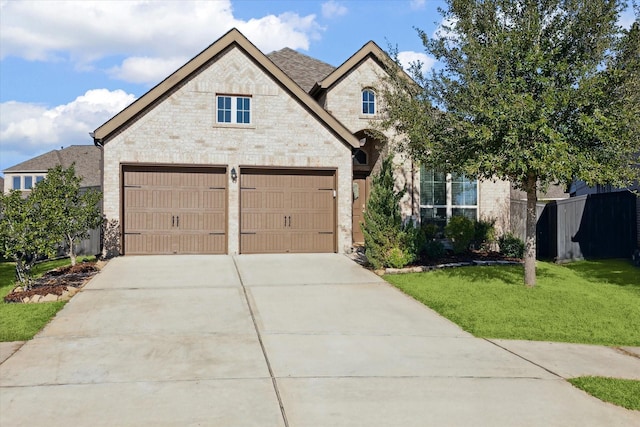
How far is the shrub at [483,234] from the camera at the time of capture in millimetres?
17922

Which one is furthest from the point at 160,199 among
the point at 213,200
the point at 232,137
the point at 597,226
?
the point at 597,226

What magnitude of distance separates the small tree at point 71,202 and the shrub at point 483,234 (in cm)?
1161

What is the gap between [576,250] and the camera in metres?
17.6

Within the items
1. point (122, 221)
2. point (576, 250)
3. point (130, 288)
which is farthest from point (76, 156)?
point (576, 250)

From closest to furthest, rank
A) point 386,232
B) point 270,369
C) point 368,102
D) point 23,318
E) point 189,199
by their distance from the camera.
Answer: point 270,369, point 23,318, point 386,232, point 189,199, point 368,102

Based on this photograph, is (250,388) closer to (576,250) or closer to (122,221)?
(122,221)

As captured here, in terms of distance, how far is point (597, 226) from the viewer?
17734 mm

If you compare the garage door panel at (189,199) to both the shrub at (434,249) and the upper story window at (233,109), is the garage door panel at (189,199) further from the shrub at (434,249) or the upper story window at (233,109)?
the shrub at (434,249)

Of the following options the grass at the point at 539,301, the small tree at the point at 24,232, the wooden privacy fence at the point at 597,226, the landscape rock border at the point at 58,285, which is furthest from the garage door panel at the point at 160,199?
the wooden privacy fence at the point at 597,226

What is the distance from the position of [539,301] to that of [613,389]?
491 cm

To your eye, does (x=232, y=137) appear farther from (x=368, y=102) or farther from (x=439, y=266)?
(x=439, y=266)

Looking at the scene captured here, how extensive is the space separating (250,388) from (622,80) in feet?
30.7

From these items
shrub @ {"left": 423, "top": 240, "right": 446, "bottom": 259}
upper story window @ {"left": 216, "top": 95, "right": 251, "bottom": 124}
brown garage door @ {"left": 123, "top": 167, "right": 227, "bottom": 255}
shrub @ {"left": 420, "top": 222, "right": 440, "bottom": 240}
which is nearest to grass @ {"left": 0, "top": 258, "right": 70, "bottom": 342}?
brown garage door @ {"left": 123, "top": 167, "right": 227, "bottom": 255}

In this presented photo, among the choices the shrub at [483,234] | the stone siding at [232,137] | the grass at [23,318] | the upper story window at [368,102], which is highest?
Result: the upper story window at [368,102]
